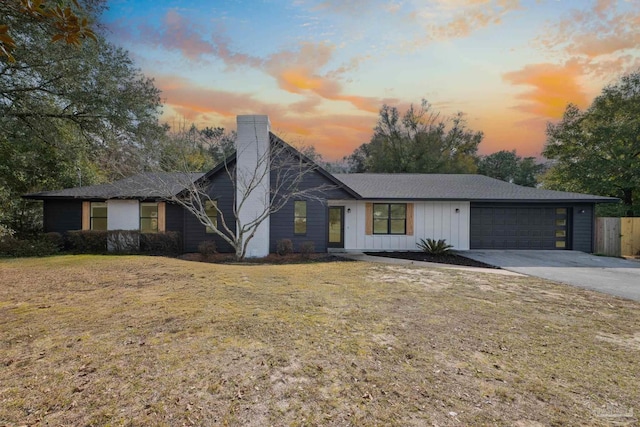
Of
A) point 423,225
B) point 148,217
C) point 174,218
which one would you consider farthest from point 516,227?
point 148,217

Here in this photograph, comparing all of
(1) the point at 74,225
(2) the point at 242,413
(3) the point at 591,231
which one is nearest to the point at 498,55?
(3) the point at 591,231

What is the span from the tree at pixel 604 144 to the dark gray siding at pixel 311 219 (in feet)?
57.7

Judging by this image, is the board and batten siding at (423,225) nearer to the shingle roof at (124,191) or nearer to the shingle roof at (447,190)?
the shingle roof at (447,190)

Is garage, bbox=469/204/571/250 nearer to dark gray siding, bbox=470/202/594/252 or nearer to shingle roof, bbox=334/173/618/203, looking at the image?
dark gray siding, bbox=470/202/594/252

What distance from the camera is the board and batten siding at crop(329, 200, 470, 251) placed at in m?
14.0

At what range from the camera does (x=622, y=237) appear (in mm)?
13672

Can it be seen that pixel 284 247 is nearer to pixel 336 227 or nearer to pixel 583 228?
pixel 336 227

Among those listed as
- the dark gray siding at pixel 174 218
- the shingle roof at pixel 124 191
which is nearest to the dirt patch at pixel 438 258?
the dark gray siding at pixel 174 218

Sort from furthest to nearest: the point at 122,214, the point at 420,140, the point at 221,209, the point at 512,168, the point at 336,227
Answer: the point at 512,168
the point at 420,140
the point at 336,227
the point at 122,214
the point at 221,209

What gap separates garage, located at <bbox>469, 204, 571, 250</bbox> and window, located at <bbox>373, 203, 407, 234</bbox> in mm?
3252

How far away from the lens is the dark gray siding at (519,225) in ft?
46.3

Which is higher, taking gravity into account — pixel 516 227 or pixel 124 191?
pixel 124 191

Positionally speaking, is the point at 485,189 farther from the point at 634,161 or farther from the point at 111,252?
the point at 111,252

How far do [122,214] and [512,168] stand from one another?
1618 inches
